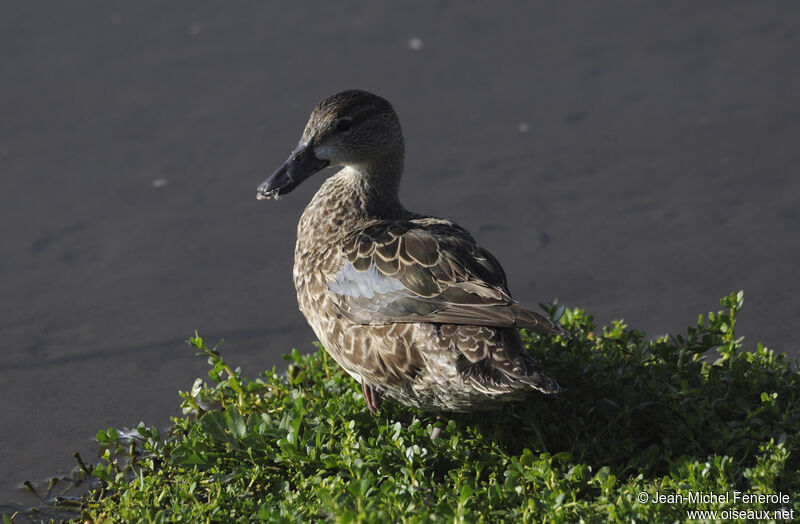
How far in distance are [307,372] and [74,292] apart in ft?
6.66

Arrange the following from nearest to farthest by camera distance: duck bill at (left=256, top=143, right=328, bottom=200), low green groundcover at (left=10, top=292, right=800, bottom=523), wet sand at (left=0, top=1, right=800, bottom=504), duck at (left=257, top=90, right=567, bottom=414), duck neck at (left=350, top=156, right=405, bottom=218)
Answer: low green groundcover at (left=10, top=292, right=800, bottom=523) → duck at (left=257, top=90, right=567, bottom=414) → duck bill at (left=256, top=143, right=328, bottom=200) → duck neck at (left=350, top=156, right=405, bottom=218) → wet sand at (left=0, top=1, right=800, bottom=504)

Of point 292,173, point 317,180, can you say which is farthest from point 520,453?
point 317,180

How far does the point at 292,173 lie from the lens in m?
5.02

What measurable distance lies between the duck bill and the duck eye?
7.0 inches

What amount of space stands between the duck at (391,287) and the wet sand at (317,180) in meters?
1.18

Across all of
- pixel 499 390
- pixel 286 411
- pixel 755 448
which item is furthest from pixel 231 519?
pixel 755 448

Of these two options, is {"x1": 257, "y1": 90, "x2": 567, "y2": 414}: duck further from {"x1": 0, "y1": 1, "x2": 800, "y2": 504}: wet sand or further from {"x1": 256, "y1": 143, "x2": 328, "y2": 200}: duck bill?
{"x1": 0, "y1": 1, "x2": 800, "y2": 504}: wet sand

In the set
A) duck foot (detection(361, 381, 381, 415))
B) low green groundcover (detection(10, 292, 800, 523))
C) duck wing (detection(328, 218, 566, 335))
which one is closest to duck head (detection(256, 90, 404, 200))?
duck wing (detection(328, 218, 566, 335))

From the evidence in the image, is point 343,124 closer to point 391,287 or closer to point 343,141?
point 343,141

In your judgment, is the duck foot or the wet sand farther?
the wet sand

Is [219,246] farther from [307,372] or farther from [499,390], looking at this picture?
[499,390]

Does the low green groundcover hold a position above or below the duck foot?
below

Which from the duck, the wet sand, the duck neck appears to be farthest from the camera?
the wet sand

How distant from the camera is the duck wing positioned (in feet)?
13.3
